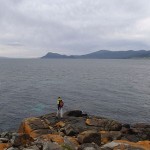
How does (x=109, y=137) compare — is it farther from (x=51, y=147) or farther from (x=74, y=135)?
(x=51, y=147)

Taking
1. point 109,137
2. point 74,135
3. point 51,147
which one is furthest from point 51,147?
point 74,135

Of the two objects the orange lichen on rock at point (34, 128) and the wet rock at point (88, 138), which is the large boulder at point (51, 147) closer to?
the wet rock at point (88, 138)

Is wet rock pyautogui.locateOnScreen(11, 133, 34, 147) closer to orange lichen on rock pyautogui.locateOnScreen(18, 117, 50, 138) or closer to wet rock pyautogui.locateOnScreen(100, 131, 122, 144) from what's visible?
orange lichen on rock pyautogui.locateOnScreen(18, 117, 50, 138)

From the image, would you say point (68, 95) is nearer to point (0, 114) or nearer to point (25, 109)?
point (25, 109)

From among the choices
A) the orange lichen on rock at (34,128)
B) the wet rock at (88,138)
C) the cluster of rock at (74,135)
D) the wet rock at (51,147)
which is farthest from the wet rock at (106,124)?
the wet rock at (51,147)

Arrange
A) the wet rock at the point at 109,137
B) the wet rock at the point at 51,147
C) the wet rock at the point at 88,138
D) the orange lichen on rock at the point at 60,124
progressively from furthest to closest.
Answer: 1. the orange lichen on rock at the point at 60,124
2. the wet rock at the point at 109,137
3. the wet rock at the point at 88,138
4. the wet rock at the point at 51,147

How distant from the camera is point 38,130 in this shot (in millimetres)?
32156

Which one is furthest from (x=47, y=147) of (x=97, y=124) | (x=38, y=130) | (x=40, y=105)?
(x=40, y=105)

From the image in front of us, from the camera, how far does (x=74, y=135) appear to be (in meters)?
32.5

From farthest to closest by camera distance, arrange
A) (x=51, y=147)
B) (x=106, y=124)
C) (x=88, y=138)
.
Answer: (x=106, y=124), (x=88, y=138), (x=51, y=147)

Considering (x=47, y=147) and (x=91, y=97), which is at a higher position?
(x=47, y=147)

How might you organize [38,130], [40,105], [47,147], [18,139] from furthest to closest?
[40,105], [38,130], [18,139], [47,147]

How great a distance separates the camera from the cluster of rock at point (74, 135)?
22828 mm

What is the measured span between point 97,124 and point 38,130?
904 cm
